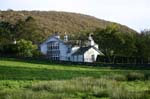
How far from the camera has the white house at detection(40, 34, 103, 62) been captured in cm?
10275

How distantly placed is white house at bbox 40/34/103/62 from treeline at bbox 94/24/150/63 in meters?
2.89

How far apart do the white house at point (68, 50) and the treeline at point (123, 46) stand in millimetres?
2888

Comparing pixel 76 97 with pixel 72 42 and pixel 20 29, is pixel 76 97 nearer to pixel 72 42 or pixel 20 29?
pixel 72 42

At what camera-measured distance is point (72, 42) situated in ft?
A: 368

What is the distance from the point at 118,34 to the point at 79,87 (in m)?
83.3

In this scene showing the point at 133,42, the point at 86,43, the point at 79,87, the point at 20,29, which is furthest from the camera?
the point at 20,29

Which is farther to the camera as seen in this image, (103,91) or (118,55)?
(118,55)

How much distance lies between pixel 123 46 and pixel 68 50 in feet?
43.9

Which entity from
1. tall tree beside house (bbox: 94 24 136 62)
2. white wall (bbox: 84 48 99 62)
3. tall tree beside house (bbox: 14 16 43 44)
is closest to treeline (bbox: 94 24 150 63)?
tall tree beside house (bbox: 94 24 136 62)

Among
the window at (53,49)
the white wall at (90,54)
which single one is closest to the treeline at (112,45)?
the white wall at (90,54)

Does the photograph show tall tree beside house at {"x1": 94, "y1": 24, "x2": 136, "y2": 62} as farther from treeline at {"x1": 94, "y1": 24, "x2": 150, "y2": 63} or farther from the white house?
the white house

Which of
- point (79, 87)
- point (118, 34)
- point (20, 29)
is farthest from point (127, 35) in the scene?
point (79, 87)

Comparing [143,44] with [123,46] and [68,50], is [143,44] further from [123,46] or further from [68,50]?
[68,50]

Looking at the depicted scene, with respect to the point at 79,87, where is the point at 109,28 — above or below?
above
